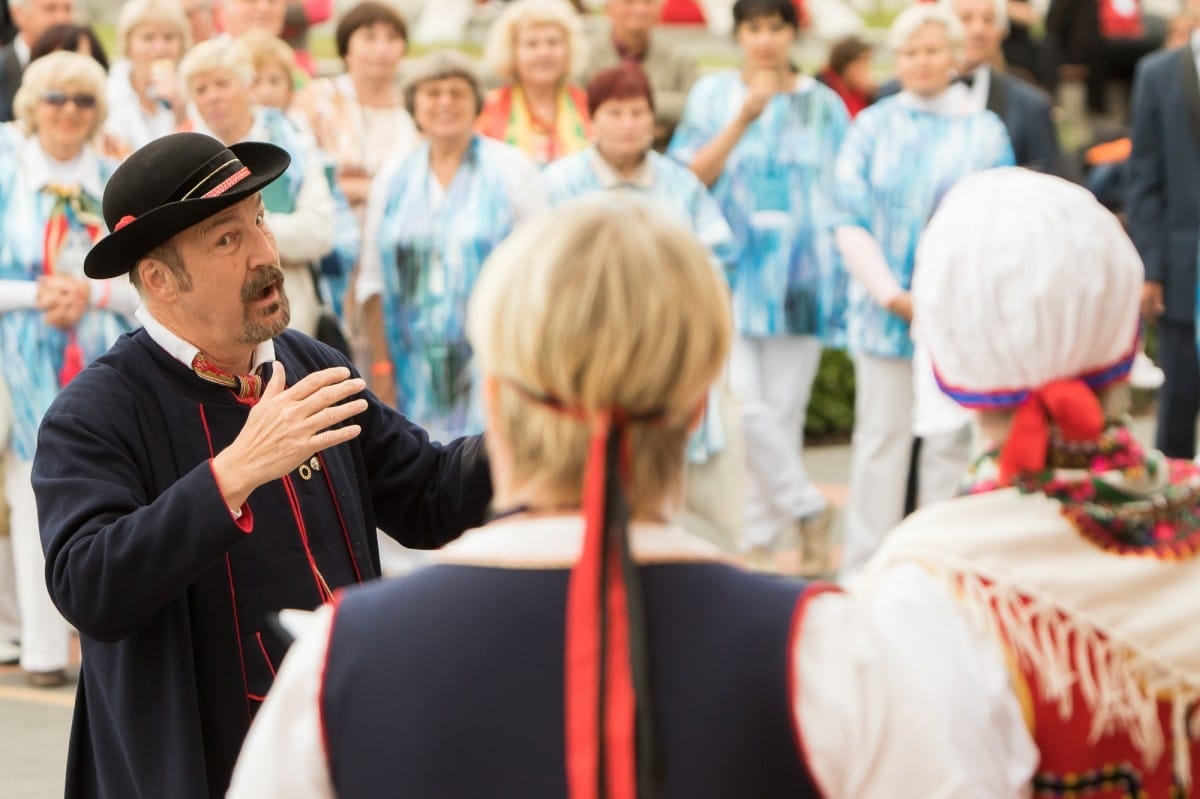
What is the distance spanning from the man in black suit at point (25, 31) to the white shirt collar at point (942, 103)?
3.87 meters

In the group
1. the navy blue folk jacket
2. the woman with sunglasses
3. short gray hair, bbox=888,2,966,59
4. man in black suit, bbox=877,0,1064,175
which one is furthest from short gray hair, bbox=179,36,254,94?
the navy blue folk jacket

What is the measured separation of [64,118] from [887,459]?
11.1ft

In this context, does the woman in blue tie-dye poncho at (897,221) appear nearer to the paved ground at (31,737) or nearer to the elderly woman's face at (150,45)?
the elderly woman's face at (150,45)

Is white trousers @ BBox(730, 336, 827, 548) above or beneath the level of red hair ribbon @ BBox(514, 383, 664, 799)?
beneath

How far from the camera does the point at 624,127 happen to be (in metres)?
7.36

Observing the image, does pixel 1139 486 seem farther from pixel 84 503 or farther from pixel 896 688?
pixel 84 503

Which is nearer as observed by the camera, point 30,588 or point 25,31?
point 30,588

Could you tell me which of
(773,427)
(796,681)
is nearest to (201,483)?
(796,681)

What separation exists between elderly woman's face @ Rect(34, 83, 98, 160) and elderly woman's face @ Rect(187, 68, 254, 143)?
1.71 feet

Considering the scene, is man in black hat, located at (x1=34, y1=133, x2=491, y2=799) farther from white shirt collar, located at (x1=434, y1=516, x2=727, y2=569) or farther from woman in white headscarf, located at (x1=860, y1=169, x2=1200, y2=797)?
woman in white headscarf, located at (x1=860, y1=169, x2=1200, y2=797)

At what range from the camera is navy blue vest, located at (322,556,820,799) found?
198cm

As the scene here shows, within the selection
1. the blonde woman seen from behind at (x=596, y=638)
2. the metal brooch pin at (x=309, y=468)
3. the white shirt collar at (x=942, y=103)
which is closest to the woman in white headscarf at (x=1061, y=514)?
the blonde woman seen from behind at (x=596, y=638)

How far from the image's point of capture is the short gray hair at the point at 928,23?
7.57m

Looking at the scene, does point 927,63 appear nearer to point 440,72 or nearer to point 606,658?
point 440,72
